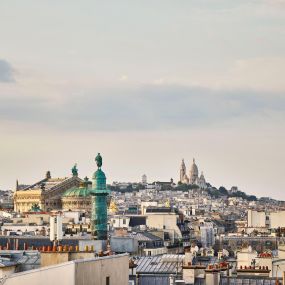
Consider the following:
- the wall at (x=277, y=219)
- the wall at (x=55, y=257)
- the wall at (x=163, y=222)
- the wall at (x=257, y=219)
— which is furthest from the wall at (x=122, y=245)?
the wall at (x=257, y=219)

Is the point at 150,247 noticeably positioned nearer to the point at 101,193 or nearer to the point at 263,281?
the point at 101,193

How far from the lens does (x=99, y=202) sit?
310 ft

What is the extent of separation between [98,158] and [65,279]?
221ft

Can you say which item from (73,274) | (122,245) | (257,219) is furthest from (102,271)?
(257,219)

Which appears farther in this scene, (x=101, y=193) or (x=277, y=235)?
(x=277, y=235)

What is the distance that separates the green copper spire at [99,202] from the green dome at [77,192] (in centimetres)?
7002

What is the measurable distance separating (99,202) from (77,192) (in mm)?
76203

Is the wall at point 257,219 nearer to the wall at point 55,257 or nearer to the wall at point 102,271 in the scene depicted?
the wall at point 55,257

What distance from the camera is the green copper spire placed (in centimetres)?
8869

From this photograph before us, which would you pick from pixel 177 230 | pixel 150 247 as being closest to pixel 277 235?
pixel 150 247

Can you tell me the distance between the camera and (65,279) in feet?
76.4

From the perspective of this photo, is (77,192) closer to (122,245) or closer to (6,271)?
(122,245)

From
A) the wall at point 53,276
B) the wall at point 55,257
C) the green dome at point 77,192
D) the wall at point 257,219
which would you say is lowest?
the wall at point 53,276

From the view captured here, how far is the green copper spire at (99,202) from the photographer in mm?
88688
